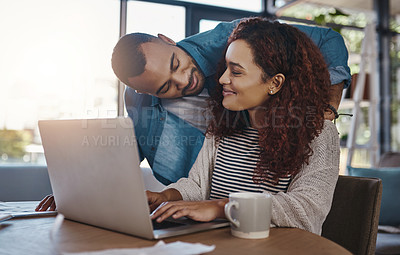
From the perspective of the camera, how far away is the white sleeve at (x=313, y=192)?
915 mm

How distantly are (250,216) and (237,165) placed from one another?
0.45m

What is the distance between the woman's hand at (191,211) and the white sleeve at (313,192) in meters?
0.13

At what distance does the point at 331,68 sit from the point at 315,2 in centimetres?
252

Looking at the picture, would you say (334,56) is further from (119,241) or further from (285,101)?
(119,241)

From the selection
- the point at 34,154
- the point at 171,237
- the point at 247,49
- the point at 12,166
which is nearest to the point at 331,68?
the point at 247,49

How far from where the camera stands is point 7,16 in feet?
9.65

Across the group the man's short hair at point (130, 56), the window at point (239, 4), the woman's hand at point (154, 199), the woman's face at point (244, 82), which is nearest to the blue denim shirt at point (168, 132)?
the man's short hair at point (130, 56)

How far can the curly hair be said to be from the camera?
1.07m

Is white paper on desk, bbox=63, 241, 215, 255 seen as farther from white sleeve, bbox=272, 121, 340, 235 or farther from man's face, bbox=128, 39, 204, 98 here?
man's face, bbox=128, 39, 204, 98

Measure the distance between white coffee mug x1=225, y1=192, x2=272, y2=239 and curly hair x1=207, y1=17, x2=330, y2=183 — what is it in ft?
0.99

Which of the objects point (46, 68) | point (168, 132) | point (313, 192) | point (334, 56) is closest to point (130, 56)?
point (168, 132)

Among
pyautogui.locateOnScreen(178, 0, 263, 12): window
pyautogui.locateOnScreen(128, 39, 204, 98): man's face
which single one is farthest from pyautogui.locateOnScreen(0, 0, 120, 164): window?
pyautogui.locateOnScreen(128, 39, 204, 98): man's face

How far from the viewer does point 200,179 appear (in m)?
1.27

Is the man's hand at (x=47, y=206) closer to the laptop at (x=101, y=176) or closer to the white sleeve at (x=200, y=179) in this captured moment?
the laptop at (x=101, y=176)
